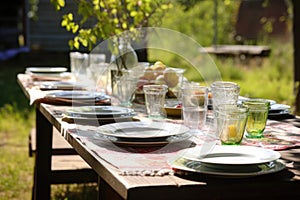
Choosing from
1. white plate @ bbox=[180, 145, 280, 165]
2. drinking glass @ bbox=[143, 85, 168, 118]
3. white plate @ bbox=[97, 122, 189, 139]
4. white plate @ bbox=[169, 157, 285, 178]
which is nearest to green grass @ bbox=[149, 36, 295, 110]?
drinking glass @ bbox=[143, 85, 168, 118]

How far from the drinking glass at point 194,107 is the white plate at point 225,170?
599mm

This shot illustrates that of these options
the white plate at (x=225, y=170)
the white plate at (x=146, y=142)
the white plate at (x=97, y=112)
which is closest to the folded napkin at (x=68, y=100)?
the white plate at (x=97, y=112)

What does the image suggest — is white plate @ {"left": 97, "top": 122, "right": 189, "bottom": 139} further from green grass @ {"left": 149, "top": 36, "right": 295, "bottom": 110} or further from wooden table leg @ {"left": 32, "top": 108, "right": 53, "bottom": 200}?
green grass @ {"left": 149, "top": 36, "right": 295, "bottom": 110}

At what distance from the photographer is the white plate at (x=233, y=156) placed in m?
1.51

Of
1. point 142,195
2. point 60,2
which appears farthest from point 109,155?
point 60,2

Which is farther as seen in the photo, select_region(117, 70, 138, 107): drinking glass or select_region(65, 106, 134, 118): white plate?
select_region(117, 70, 138, 107): drinking glass

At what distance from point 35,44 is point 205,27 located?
12.8 feet

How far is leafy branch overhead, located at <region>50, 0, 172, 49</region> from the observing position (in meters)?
3.16

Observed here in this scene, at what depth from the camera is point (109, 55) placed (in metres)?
3.67

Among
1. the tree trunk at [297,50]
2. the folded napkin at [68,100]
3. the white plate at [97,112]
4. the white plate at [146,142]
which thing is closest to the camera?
the white plate at [146,142]

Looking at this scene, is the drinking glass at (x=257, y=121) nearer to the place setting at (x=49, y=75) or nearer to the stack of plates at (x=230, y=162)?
the stack of plates at (x=230, y=162)

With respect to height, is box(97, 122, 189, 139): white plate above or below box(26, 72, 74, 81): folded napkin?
below

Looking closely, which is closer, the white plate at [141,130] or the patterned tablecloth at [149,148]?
the patterned tablecloth at [149,148]

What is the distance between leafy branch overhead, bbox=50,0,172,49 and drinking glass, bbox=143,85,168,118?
0.78 meters
